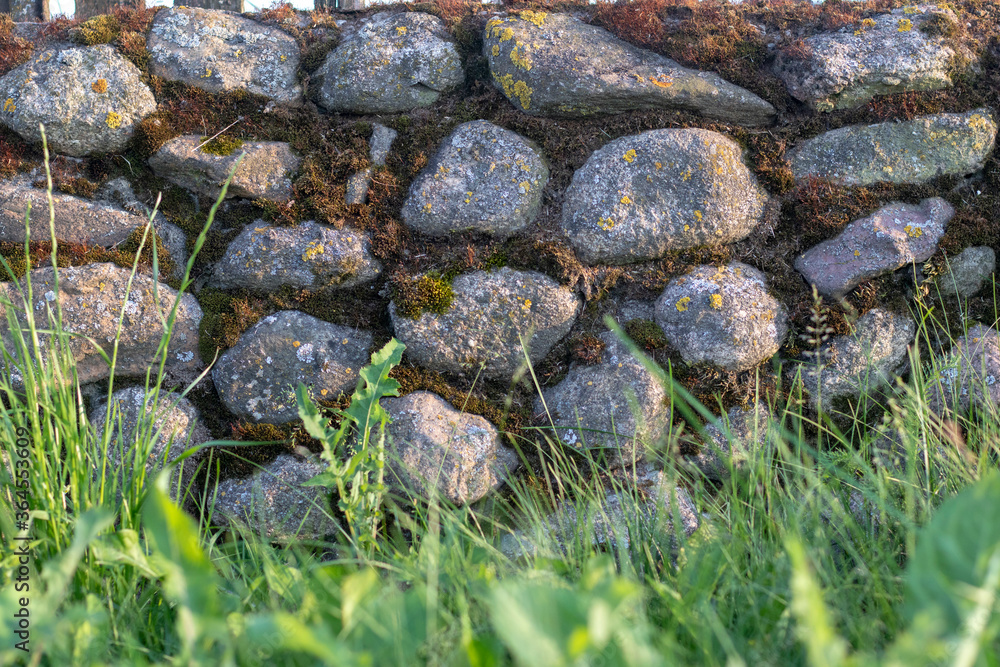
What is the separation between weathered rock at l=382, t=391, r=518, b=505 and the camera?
2.75m

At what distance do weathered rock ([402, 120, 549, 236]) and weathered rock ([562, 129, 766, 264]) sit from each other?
23cm

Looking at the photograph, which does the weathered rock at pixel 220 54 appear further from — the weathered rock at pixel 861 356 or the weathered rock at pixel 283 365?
the weathered rock at pixel 861 356

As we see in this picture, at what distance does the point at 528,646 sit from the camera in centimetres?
73

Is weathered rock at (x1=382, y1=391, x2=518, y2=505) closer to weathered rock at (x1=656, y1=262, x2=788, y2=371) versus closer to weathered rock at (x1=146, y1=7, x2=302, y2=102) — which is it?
weathered rock at (x1=656, y1=262, x2=788, y2=371)

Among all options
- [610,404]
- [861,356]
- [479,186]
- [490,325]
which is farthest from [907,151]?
[490,325]

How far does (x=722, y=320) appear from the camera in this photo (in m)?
2.96

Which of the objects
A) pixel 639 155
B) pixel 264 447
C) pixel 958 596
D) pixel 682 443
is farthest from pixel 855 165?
pixel 264 447

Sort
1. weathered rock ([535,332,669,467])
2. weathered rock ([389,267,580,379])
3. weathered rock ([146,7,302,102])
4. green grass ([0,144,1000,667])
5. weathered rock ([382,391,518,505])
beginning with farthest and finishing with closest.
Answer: weathered rock ([146,7,302,102]) < weathered rock ([389,267,580,379]) < weathered rock ([535,332,669,467]) < weathered rock ([382,391,518,505]) < green grass ([0,144,1000,667])

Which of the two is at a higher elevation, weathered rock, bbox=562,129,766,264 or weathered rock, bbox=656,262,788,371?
weathered rock, bbox=562,129,766,264

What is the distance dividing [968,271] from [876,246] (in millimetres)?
472

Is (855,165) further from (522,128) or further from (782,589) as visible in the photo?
(782,589)

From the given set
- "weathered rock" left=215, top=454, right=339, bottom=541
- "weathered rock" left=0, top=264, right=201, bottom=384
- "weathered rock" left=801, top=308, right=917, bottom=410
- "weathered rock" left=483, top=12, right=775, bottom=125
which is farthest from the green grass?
"weathered rock" left=483, top=12, right=775, bottom=125

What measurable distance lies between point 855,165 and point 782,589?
264 cm

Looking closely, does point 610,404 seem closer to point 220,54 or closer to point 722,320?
point 722,320
